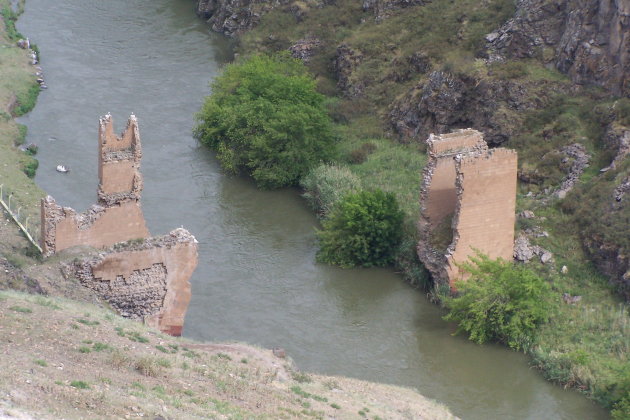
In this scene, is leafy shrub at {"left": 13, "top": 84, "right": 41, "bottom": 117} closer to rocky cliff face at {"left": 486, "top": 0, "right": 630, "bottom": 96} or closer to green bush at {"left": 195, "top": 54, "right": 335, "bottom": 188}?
green bush at {"left": 195, "top": 54, "right": 335, "bottom": 188}

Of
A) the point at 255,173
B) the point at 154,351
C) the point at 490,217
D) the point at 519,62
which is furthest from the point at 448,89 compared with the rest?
the point at 154,351

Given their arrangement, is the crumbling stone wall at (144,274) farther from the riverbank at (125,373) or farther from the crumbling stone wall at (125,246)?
the riverbank at (125,373)

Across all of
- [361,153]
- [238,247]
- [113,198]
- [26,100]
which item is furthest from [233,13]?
[113,198]

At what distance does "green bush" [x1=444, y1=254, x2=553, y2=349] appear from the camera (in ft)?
102

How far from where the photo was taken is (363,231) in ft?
115

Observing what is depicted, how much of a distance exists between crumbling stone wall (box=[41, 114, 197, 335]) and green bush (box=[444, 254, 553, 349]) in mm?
7257

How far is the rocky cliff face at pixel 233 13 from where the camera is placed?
5666 cm

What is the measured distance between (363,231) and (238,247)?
13.7 ft

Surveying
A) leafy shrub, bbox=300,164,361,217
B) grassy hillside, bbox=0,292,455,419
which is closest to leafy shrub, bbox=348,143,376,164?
leafy shrub, bbox=300,164,361,217

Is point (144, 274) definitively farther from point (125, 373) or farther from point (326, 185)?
point (326, 185)

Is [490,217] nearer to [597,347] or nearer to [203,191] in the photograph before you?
[597,347]

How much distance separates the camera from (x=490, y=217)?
33.0 metres

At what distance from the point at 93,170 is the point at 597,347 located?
746 inches

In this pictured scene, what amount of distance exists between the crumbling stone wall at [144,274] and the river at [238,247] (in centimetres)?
267
